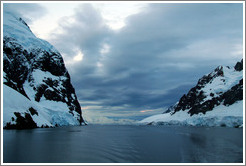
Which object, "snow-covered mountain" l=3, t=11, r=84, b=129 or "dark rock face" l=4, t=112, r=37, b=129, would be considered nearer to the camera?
"dark rock face" l=4, t=112, r=37, b=129

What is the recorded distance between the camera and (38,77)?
153m

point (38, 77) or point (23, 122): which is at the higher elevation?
point (38, 77)

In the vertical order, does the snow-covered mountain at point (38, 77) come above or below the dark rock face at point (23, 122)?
above

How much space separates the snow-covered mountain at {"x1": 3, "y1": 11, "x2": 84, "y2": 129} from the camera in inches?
4003

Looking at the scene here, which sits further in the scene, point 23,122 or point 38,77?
point 38,77

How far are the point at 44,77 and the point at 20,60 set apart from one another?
26.9m

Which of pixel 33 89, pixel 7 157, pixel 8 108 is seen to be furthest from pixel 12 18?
pixel 7 157

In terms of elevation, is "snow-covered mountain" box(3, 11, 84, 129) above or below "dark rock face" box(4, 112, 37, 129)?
above

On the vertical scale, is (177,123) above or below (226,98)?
below

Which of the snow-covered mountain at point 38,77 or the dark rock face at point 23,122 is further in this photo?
the snow-covered mountain at point 38,77

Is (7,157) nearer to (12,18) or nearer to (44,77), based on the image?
(44,77)

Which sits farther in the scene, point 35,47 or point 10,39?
point 35,47

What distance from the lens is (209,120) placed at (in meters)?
145

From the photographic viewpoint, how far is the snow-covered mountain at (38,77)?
10169 centimetres
